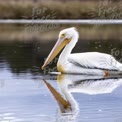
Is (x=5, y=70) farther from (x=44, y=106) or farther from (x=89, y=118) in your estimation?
(x=89, y=118)

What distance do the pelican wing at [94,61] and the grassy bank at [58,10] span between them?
21659mm

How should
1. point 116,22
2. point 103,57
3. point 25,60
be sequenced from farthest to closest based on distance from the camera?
1. point 116,22
2. point 25,60
3. point 103,57

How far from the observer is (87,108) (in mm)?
6895

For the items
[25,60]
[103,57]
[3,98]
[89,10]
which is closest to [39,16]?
[89,10]

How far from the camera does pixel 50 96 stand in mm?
7848

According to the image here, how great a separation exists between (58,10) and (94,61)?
23408 mm

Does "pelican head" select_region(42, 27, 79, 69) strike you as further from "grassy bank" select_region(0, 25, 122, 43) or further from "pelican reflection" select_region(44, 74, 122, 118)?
"grassy bank" select_region(0, 25, 122, 43)

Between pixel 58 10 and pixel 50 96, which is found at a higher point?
pixel 50 96

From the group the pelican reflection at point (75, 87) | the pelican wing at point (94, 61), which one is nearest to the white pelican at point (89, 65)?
the pelican wing at point (94, 61)

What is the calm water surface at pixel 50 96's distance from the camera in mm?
6457

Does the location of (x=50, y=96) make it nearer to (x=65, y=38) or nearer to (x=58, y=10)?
(x=65, y=38)

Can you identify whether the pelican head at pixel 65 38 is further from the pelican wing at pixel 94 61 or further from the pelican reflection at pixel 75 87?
the pelican reflection at pixel 75 87

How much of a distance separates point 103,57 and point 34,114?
384 cm

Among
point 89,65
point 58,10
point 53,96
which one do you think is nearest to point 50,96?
point 53,96
